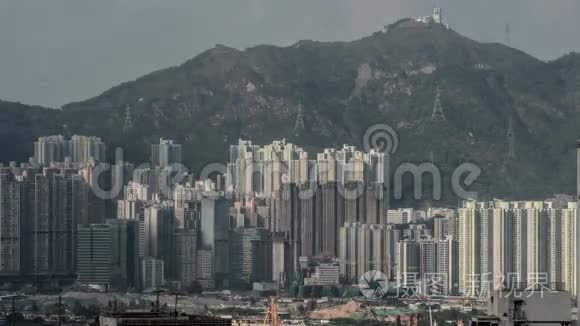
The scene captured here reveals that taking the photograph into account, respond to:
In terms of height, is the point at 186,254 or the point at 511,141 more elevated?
the point at 511,141

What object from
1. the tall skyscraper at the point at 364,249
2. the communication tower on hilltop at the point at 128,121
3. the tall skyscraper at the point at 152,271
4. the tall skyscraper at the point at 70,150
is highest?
the communication tower on hilltop at the point at 128,121

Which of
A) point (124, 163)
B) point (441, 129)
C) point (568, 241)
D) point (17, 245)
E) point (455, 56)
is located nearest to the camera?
point (568, 241)

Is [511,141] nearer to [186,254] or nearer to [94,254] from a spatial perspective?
[186,254]

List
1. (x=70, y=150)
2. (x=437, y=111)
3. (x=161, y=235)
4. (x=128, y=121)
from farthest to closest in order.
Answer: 1. (x=437, y=111)
2. (x=128, y=121)
3. (x=70, y=150)
4. (x=161, y=235)

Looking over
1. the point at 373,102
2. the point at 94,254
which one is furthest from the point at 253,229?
the point at 373,102

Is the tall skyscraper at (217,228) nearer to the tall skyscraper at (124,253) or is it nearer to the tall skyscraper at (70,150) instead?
the tall skyscraper at (124,253)

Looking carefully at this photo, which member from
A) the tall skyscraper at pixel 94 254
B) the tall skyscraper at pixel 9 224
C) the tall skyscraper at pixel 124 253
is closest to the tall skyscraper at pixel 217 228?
the tall skyscraper at pixel 124 253

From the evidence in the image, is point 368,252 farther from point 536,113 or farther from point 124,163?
point 536,113

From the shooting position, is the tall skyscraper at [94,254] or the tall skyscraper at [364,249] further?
the tall skyscraper at [364,249]

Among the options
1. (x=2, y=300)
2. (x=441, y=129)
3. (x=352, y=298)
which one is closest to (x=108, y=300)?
(x=2, y=300)
